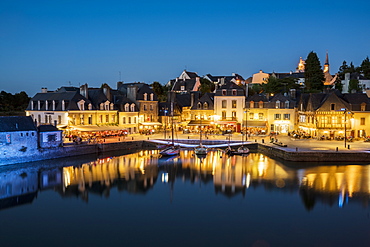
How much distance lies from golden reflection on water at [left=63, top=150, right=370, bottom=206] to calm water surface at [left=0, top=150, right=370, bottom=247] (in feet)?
0.25

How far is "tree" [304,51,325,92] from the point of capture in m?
60.2

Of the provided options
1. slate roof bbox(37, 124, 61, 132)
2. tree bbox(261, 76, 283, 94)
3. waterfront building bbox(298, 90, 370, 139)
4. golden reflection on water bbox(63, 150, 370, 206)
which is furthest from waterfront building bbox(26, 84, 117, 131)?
tree bbox(261, 76, 283, 94)

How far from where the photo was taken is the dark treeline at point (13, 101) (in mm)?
71812

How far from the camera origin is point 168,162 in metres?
33.8

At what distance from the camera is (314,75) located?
199 ft

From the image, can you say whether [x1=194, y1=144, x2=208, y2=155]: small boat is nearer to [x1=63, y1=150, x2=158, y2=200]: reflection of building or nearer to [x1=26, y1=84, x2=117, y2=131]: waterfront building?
[x1=63, y1=150, x2=158, y2=200]: reflection of building

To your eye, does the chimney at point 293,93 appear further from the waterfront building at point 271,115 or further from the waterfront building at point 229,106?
the waterfront building at point 229,106

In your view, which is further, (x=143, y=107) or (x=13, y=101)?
(x=13, y=101)

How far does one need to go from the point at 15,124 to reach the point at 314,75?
157 ft

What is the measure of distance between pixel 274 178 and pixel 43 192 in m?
16.5

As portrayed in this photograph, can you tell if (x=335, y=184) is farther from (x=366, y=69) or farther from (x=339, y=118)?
(x=366, y=69)

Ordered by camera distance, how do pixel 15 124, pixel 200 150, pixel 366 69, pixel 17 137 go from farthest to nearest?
pixel 366 69, pixel 200 150, pixel 15 124, pixel 17 137

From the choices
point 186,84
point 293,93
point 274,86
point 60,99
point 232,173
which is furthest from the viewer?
point 186,84

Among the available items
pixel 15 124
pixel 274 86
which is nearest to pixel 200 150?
pixel 15 124
